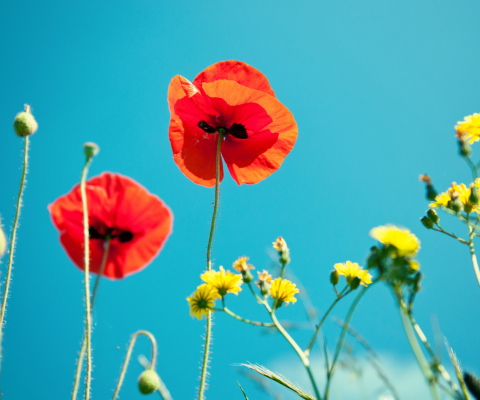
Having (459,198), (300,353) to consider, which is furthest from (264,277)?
(459,198)

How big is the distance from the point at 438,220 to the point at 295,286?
609mm

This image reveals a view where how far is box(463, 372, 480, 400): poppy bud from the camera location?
0.81m

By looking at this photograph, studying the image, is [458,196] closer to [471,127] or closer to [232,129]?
[471,127]

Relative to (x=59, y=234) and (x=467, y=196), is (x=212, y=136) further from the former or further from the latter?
(x=467, y=196)

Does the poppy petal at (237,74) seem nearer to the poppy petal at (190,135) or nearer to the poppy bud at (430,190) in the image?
the poppy petal at (190,135)

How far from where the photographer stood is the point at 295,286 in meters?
1.60

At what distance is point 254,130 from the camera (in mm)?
2279

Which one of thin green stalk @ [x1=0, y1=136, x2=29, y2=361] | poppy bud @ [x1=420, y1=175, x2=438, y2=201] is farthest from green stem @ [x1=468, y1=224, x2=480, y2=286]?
thin green stalk @ [x1=0, y1=136, x2=29, y2=361]

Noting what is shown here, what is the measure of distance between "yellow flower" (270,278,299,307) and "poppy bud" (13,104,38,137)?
982 mm

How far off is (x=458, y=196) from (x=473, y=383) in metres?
1.06

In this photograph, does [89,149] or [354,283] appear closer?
[89,149]

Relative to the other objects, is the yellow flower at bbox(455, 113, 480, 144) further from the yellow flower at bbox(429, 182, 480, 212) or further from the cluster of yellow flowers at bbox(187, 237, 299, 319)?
the cluster of yellow flowers at bbox(187, 237, 299, 319)

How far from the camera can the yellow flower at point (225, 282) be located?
1.54 metres

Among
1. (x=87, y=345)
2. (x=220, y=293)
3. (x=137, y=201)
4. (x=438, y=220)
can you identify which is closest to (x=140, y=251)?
(x=137, y=201)
